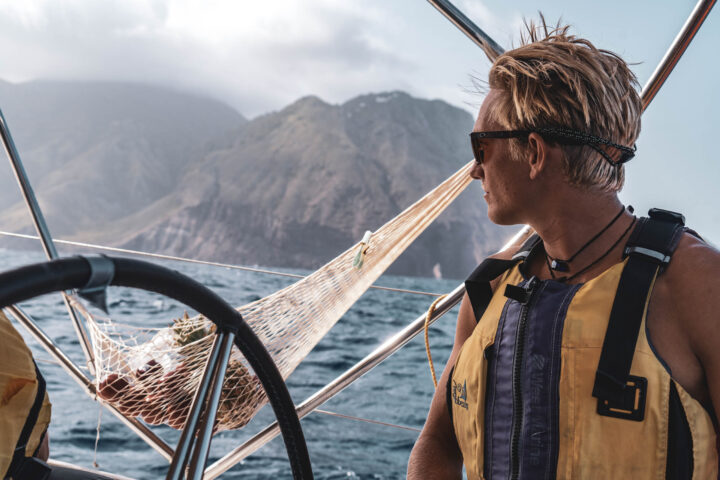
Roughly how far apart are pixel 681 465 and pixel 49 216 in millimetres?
49016

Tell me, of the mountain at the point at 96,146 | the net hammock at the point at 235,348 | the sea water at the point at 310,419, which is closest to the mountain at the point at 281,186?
the mountain at the point at 96,146

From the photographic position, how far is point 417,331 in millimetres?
1250

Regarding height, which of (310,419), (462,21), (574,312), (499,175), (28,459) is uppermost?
(462,21)

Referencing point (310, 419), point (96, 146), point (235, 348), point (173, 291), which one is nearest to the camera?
point (173, 291)

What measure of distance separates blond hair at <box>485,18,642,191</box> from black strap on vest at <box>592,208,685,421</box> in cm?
10

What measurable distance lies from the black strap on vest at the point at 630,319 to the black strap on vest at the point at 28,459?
538 mm

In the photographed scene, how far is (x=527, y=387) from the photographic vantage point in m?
0.70

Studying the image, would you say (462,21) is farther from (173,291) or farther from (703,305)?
(173,291)

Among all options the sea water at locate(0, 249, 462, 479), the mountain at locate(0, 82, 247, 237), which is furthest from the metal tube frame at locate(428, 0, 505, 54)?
the mountain at locate(0, 82, 247, 237)

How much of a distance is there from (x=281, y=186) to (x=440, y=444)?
145 ft

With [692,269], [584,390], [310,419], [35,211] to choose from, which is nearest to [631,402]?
[584,390]

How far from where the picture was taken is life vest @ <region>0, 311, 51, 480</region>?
49 centimetres

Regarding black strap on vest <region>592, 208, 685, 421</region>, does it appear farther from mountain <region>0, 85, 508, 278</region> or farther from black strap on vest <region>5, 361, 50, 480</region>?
mountain <region>0, 85, 508, 278</region>

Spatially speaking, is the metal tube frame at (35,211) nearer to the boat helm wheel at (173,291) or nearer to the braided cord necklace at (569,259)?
the boat helm wheel at (173,291)
